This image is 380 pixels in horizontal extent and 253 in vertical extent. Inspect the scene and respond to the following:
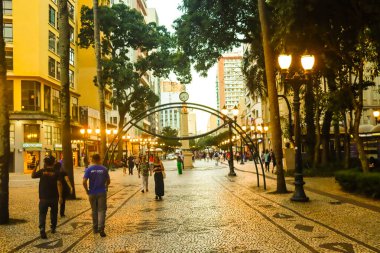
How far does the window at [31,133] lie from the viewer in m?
47.4

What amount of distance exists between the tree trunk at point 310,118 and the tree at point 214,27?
3.99 meters

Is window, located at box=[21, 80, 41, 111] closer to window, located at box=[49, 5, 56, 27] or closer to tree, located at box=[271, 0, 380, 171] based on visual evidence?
window, located at box=[49, 5, 56, 27]

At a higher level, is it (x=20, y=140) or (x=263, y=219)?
(x=20, y=140)

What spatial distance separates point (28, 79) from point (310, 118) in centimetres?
3033

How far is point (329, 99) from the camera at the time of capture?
2233 cm

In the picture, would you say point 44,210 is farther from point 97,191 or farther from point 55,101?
point 55,101

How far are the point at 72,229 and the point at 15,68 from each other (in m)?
40.3

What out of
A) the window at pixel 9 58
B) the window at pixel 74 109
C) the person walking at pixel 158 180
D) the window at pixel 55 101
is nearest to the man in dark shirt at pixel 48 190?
the person walking at pixel 158 180

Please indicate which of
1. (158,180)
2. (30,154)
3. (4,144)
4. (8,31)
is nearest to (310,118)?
(158,180)

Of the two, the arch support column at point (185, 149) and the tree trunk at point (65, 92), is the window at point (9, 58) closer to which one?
the arch support column at point (185, 149)

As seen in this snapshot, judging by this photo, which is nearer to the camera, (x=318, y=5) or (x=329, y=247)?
(x=329, y=247)

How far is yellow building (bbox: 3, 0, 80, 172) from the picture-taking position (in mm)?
46906

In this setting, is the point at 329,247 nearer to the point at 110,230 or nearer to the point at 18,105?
the point at 110,230

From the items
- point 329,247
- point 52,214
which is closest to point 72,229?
point 52,214
